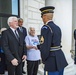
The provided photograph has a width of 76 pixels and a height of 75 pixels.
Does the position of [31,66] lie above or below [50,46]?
below

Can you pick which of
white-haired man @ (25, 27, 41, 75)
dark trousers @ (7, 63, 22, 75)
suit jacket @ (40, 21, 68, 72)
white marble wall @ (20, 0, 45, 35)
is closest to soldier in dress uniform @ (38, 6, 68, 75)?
suit jacket @ (40, 21, 68, 72)

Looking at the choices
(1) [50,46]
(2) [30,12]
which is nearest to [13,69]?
(1) [50,46]

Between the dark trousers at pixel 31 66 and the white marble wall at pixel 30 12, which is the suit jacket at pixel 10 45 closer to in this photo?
the dark trousers at pixel 31 66

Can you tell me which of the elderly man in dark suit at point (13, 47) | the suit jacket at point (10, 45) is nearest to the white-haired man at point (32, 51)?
the elderly man in dark suit at point (13, 47)

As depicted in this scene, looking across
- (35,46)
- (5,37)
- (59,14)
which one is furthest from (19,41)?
(59,14)

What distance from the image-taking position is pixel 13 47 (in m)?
4.18

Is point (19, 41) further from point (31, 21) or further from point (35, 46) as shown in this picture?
point (31, 21)

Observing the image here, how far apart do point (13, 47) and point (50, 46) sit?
1.01 meters

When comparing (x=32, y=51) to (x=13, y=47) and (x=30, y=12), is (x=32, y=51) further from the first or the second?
(x=30, y=12)

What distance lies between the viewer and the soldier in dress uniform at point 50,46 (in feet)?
11.1

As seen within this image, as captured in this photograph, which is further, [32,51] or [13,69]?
[32,51]

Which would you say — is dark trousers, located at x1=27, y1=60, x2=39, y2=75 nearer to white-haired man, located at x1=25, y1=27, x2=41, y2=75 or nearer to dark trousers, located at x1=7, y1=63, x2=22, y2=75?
white-haired man, located at x1=25, y1=27, x2=41, y2=75

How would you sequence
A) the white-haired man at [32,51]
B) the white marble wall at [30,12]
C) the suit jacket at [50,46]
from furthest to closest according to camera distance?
the white marble wall at [30,12] < the white-haired man at [32,51] < the suit jacket at [50,46]

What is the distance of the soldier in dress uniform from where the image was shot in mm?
3395
